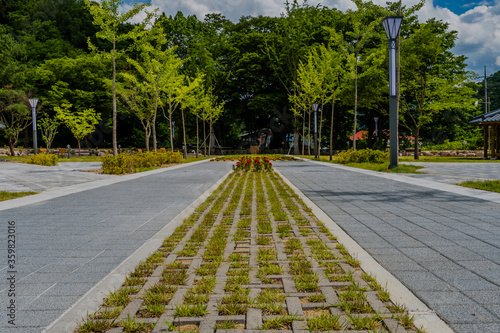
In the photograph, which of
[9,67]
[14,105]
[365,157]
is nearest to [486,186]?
[365,157]

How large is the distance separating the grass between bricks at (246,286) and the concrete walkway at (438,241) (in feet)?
1.18

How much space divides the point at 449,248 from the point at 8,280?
4.45m

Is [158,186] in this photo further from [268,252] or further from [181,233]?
[268,252]

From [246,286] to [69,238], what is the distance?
2848 mm

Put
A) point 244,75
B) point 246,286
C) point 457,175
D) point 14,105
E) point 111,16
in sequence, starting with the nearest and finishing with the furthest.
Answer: point 246,286
point 457,175
point 111,16
point 14,105
point 244,75

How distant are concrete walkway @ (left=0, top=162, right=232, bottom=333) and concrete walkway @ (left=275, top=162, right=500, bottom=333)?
2.72m

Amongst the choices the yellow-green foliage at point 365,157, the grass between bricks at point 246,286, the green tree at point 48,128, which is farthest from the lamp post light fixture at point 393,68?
the green tree at point 48,128

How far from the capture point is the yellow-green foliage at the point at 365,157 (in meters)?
20.5

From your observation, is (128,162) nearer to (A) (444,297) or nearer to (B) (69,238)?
(B) (69,238)

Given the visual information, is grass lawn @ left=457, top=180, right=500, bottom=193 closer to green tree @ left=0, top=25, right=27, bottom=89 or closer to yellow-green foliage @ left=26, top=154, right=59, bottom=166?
yellow-green foliage @ left=26, top=154, right=59, bottom=166

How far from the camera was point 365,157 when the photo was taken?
21.2 meters

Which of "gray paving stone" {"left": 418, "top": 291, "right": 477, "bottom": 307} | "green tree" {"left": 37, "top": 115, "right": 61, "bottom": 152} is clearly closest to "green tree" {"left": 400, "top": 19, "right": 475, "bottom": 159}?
"gray paving stone" {"left": 418, "top": 291, "right": 477, "bottom": 307}

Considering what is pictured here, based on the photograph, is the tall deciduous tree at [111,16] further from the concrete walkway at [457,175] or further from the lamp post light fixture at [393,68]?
the concrete walkway at [457,175]

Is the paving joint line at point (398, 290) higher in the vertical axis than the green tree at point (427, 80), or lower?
lower
